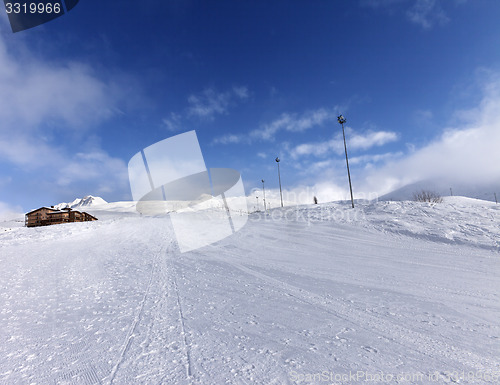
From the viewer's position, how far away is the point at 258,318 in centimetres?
401

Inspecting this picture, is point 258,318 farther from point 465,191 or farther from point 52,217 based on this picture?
point 465,191

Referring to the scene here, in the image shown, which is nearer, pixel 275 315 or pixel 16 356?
pixel 16 356

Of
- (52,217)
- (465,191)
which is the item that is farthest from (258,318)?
(465,191)

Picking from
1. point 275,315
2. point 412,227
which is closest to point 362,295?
point 275,315

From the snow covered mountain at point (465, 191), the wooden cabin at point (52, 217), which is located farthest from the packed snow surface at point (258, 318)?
the snow covered mountain at point (465, 191)

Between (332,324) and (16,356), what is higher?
(16,356)

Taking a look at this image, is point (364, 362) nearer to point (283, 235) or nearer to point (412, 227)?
point (283, 235)

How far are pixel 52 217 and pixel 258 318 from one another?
5908 cm

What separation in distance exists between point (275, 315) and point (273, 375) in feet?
5.32

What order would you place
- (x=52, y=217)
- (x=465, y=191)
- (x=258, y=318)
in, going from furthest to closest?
(x=465, y=191) < (x=52, y=217) < (x=258, y=318)

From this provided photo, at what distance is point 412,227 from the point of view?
1305 cm

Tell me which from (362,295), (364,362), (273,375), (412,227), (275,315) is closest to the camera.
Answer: (273,375)

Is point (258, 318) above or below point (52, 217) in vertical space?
below

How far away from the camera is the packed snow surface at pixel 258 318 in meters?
2.65
